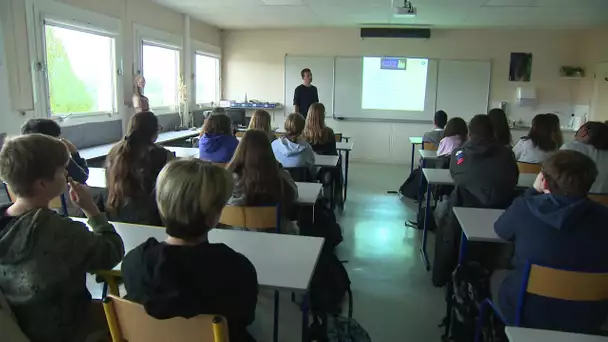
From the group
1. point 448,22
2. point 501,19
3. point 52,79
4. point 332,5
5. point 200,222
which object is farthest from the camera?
point 448,22

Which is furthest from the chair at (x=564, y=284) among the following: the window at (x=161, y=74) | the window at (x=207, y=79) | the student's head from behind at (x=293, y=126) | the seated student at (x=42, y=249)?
the window at (x=207, y=79)

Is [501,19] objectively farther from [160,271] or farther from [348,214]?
[160,271]

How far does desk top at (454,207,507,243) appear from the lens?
7.14 feet

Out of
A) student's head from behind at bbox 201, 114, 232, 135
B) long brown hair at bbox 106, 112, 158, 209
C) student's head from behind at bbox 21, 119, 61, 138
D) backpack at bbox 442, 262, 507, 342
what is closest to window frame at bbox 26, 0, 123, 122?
student's head from behind at bbox 21, 119, 61, 138

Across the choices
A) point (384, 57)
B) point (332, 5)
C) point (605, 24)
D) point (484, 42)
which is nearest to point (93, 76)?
point (332, 5)

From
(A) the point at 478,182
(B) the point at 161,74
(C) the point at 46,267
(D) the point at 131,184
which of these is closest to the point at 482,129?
(A) the point at 478,182

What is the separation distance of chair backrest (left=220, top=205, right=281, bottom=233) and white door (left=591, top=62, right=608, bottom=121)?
6.82 metres

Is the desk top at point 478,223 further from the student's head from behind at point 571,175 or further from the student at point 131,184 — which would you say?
the student at point 131,184

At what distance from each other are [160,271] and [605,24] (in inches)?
320

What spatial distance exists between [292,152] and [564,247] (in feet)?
7.74

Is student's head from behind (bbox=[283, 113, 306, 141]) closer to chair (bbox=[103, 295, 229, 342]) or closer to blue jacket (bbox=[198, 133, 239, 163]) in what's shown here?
blue jacket (bbox=[198, 133, 239, 163])

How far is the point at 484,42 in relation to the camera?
8.04 m

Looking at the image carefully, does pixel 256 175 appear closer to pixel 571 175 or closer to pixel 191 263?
pixel 191 263

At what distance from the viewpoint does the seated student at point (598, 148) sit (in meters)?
3.11
